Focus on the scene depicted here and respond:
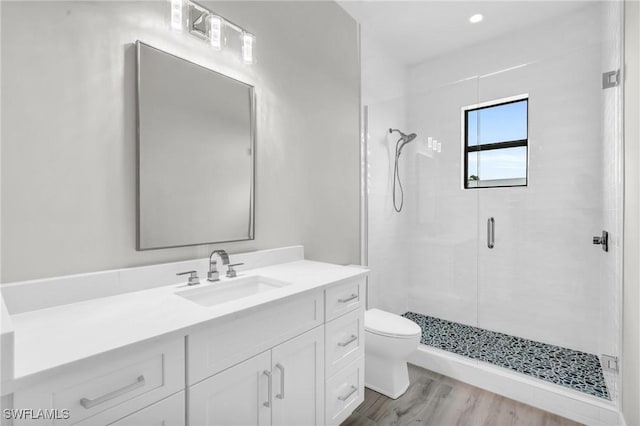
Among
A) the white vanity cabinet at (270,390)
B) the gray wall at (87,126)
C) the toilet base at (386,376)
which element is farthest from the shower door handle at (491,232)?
the white vanity cabinet at (270,390)

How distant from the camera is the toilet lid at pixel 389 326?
6.35 ft

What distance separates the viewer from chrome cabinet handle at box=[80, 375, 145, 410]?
0.73 m

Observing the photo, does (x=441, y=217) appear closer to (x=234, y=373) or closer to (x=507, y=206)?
(x=507, y=206)

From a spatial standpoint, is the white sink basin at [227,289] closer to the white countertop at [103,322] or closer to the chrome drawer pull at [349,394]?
the white countertop at [103,322]

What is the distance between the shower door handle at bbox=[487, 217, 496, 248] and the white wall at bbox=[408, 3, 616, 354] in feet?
0.15

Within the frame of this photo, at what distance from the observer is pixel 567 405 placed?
1797 mm

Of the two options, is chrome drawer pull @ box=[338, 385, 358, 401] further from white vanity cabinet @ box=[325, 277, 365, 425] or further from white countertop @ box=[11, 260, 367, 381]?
white countertop @ box=[11, 260, 367, 381]

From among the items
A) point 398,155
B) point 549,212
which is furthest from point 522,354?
point 398,155

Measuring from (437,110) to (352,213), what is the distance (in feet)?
4.08

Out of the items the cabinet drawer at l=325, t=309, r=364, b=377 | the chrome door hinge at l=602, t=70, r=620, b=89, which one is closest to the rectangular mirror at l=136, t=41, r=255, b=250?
the cabinet drawer at l=325, t=309, r=364, b=377

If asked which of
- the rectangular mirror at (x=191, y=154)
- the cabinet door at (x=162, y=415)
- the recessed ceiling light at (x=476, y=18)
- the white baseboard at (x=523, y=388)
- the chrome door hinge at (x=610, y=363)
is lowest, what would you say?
the white baseboard at (x=523, y=388)

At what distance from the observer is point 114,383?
773mm

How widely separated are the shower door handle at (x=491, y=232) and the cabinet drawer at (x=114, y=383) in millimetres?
2573

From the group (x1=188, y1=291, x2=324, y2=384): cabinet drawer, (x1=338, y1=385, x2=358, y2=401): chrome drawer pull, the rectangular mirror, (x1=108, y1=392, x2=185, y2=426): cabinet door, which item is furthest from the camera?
(x1=338, y1=385, x2=358, y2=401): chrome drawer pull
